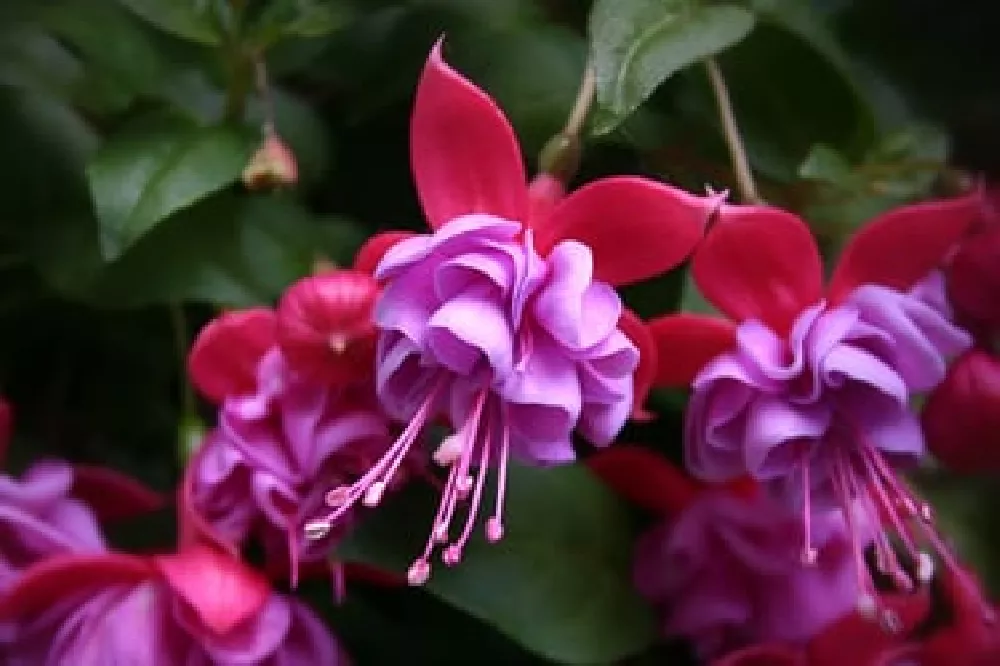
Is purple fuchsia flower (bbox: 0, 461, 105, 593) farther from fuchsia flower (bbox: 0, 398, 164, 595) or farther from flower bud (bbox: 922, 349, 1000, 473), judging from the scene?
flower bud (bbox: 922, 349, 1000, 473)

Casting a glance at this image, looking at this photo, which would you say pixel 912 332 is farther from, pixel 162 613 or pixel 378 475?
pixel 162 613

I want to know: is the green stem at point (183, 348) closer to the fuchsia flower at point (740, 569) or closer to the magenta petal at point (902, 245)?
the fuchsia flower at point (740, 569)

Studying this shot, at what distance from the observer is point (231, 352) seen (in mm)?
704

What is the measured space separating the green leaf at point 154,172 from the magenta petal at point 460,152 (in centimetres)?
15

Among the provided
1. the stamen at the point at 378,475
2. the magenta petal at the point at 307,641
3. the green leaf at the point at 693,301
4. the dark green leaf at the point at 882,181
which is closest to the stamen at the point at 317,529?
the stamen at the point at 378,475

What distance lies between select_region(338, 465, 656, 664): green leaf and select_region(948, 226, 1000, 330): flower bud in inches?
8.2

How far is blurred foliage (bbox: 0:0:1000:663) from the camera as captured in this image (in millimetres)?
746

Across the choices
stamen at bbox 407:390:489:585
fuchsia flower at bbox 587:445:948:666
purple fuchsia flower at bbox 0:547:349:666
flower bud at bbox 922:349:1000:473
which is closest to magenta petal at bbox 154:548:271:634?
purple fuchsia flower at bbox 0:547:349:666

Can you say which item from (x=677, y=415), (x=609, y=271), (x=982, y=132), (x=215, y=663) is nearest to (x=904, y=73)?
(x=982, y=132)

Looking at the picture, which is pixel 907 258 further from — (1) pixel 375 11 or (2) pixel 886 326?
(1) pixel 375 11

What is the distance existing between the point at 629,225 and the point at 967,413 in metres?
0.20

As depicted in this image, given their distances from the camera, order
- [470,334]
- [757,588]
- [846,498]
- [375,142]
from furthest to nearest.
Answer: [375,142] < [757,588] < [846,498] < [470,334]

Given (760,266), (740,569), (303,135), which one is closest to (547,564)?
(740,569)

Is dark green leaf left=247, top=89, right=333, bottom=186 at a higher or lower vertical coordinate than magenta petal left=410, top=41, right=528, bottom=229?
lower
